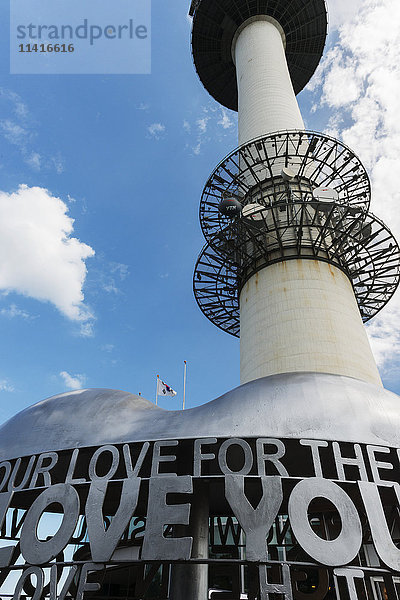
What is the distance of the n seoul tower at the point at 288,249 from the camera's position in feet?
61.4

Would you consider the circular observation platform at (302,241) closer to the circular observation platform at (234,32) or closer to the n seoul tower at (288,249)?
the n seoul tower at (288,249)

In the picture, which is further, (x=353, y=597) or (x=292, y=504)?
(x=292, y=504)

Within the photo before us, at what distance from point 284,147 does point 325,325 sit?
40.5ft

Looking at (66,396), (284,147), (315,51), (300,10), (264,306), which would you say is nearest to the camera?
(66,396)

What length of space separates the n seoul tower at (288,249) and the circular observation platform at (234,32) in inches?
352

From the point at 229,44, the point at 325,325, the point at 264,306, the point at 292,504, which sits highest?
the point at 229,44

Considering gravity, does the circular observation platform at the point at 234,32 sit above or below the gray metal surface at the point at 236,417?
above

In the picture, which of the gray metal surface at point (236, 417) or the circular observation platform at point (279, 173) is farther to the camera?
the circular observation platform at point (279, 173)

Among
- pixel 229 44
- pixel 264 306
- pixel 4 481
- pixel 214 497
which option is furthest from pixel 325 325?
pixel 229 44

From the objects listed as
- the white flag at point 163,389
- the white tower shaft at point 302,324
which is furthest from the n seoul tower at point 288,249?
the white flag at point 163,389

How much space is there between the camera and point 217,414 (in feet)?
31.7

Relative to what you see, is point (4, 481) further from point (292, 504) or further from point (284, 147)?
point (284, 147)

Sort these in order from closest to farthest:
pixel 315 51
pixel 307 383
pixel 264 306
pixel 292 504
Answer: pixel 292 504
pixel 307 383
pixel 264 306
pixel 315 51

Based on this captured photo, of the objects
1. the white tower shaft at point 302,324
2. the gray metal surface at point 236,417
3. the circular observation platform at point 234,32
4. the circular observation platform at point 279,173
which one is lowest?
the gray metal surface at point 236,417
